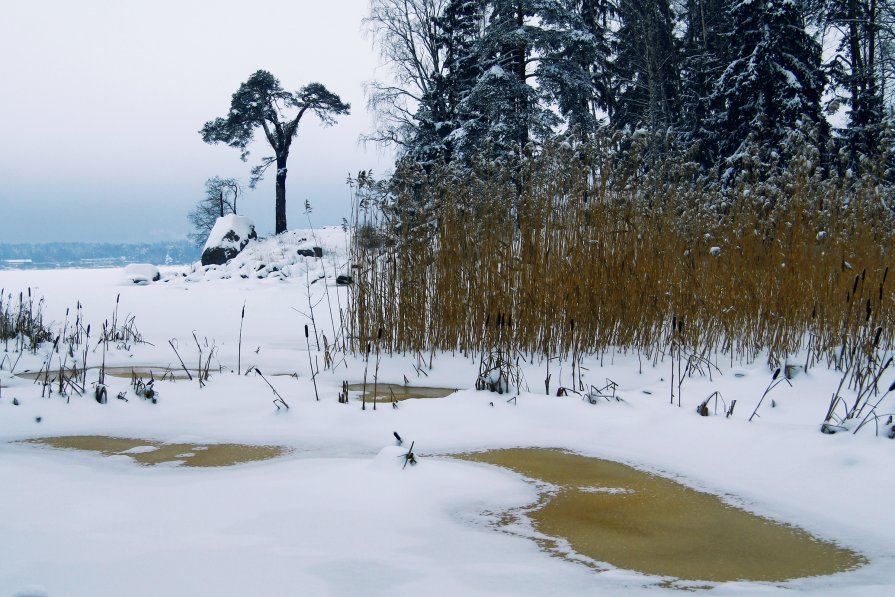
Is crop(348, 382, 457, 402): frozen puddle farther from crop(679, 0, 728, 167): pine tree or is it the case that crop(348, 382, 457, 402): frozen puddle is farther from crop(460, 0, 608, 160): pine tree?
crop(679, 0, 728, 167): pine tree

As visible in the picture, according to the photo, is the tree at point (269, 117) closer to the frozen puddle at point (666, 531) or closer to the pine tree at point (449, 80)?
the pine tree at point (449, 80)

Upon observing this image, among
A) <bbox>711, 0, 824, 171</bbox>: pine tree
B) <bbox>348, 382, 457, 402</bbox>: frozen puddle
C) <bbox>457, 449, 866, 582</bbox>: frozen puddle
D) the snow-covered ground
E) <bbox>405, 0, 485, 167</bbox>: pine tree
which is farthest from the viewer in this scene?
<bbox>405, 0, 485, 167</bbox>: pine tree

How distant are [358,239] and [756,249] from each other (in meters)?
2.47

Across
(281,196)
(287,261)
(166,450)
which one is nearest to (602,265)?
(166,450)

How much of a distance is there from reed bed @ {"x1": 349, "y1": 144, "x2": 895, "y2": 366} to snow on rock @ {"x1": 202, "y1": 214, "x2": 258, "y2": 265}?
49.2 feet

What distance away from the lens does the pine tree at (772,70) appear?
1293 centimetres

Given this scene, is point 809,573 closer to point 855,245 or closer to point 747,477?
point 747,477

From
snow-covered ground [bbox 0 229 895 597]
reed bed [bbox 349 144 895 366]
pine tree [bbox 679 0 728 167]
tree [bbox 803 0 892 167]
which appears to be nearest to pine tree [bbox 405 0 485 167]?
pine tree [bbox 679 0 728 167]

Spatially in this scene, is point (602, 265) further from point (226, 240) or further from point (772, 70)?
point (226, 240)

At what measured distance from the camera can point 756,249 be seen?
367 cm

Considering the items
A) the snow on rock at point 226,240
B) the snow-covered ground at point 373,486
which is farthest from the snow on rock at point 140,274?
the snow-covered ground at point 373,486

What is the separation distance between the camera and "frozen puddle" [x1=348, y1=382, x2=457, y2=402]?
112 inches

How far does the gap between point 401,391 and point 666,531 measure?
6.04ft

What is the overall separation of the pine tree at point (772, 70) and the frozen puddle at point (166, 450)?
1324 cm
